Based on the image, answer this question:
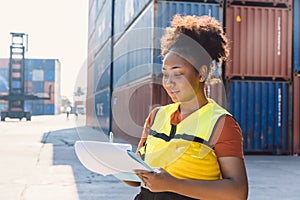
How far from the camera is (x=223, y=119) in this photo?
161 cm

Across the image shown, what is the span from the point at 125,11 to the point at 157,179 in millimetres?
18359

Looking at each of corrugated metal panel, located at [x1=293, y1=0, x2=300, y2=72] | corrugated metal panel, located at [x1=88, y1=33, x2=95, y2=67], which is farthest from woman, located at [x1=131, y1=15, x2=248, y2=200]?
corrugated metal panel, located at [x1=88, y1=33, x2=95, y2=67]

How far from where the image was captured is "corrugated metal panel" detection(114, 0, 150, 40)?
52.9 ft

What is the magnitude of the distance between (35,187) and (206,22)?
6508 millimetres

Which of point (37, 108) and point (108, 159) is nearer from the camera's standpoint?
point (108, 159)

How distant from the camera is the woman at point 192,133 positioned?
1.54 m

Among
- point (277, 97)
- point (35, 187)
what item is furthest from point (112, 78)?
point (35, 187)

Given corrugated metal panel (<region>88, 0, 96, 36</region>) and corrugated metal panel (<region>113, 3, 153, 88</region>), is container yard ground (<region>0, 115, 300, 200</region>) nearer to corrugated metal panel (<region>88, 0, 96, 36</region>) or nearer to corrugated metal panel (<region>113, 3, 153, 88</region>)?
corrugated metal panel (<region>113, 3, 153, 88</region>)

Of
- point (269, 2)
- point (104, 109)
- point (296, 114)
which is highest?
point (269, 2)

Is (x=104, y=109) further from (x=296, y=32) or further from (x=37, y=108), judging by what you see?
(x=37, y=108)

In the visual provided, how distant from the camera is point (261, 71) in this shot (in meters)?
13.6

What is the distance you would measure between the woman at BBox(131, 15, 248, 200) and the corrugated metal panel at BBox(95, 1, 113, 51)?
72.0 feet

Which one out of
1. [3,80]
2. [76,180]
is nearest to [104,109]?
[76,180]

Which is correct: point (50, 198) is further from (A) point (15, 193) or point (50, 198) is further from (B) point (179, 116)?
(B) point (179, 116)
